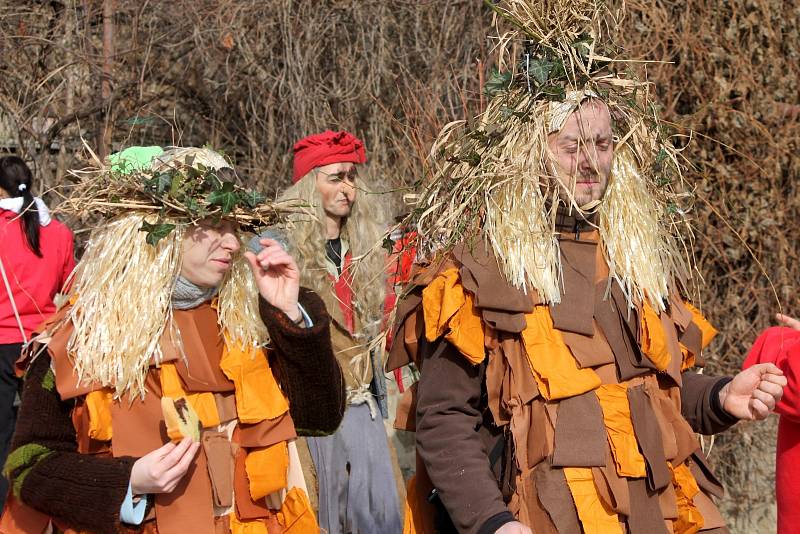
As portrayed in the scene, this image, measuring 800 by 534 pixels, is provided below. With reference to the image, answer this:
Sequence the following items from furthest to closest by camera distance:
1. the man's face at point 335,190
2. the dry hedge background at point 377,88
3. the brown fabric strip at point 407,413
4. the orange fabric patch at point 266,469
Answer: the dry hedge background at point 377,88 → the man's face at point 335,190 → the brown fabric strip at point 407,413 → the orange fabric patch at point 266,469

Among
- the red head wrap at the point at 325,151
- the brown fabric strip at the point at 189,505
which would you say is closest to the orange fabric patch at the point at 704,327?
the brown fabric strip at the point at 189,505

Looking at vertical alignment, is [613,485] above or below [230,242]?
below

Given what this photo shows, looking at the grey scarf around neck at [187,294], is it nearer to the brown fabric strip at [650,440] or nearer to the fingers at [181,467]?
the fingers at [181,467]

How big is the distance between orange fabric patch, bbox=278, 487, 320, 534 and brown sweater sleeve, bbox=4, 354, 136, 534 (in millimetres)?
470

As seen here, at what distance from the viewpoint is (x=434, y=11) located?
6734mm

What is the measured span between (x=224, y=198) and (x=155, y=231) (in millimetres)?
207

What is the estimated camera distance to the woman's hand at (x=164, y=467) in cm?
248

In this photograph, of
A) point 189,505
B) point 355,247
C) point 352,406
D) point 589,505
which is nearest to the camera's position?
point 589,505

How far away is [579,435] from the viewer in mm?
2449

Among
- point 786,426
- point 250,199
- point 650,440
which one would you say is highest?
point 250,199

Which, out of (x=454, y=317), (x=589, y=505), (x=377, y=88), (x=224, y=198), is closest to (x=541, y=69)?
(x=454, y=317)

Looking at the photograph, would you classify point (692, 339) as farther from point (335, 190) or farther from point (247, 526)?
point (335, 190)

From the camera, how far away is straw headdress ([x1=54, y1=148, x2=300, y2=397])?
8.81 feet

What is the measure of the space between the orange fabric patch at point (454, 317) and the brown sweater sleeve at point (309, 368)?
0.40 m
